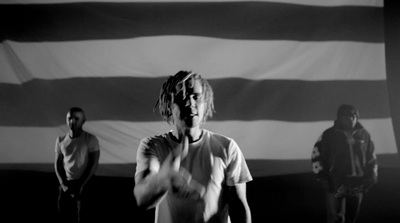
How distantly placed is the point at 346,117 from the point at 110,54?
2.97 ft

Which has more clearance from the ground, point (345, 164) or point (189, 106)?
point (189, 106)

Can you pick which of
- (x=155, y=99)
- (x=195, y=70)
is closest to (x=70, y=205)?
(x=155, y=99)

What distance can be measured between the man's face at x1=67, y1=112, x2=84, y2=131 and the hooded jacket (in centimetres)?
85

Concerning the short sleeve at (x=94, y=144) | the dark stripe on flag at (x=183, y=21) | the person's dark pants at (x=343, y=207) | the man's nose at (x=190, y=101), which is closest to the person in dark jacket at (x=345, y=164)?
the person's dark pants at (x=343, y=207)

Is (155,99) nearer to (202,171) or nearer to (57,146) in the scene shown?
(57,146)

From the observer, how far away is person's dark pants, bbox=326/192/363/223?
154cm

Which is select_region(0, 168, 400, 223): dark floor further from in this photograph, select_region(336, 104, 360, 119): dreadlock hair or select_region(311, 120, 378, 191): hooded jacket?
select_region(336, 104, 360, 119): dreadlock hair

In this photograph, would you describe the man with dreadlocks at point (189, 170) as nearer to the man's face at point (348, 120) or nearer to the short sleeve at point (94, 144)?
the short sleeve at point (94, 144)

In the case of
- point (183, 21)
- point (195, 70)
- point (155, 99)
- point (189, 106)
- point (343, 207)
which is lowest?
point (343, 207)

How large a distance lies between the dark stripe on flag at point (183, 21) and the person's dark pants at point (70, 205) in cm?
57

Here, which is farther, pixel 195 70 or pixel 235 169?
pixel 195 70

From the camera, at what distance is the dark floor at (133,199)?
1.52 metres

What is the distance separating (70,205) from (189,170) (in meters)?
0.94

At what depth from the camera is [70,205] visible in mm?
1526
